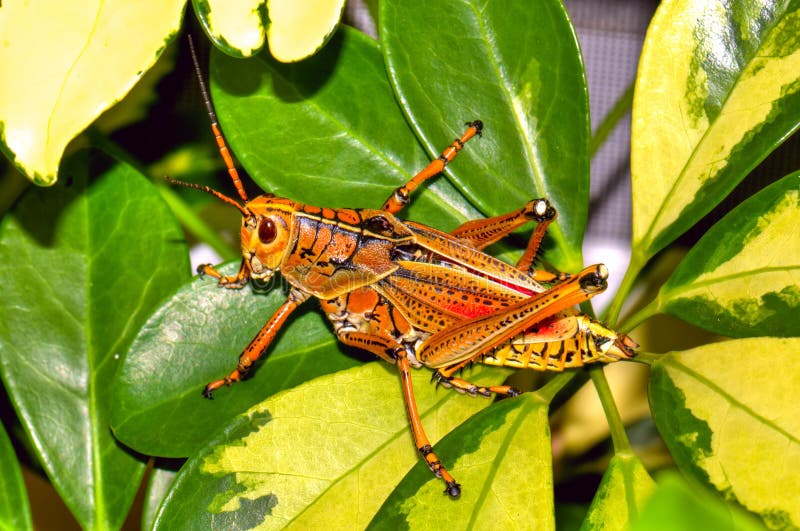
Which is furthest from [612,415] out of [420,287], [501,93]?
[501,93]

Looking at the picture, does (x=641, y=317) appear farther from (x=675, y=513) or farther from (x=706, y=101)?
(x=675, y=513)

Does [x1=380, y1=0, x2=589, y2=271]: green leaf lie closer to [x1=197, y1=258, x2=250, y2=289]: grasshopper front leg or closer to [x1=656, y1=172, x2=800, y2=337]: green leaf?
[x1=656, y1=172, x2=800, y2=337]: green leaf

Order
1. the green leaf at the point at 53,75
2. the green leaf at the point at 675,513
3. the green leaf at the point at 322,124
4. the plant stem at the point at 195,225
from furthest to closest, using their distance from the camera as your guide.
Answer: the plant stem at the point at 195,225 → the green leaf at the point at 322,124 → the green leaf at the point at 53,75 → the green leaf at the point at 675,513

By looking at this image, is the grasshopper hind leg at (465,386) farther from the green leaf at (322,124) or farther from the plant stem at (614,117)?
the plant stem at (614,117)

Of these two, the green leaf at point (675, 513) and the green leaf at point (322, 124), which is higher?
the green leaf at point (322, 124)

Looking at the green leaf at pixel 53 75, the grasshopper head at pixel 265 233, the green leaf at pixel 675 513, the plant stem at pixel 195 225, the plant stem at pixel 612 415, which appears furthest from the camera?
the plant stem at pixel 195 225

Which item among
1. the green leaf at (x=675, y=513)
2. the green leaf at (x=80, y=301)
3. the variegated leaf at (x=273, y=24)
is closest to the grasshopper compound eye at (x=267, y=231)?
the green leaf at (x=80, y=301)

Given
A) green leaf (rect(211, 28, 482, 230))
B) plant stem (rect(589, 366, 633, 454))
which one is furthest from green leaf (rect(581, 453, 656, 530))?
green leaf (rect(211, 28, 482, 230))
